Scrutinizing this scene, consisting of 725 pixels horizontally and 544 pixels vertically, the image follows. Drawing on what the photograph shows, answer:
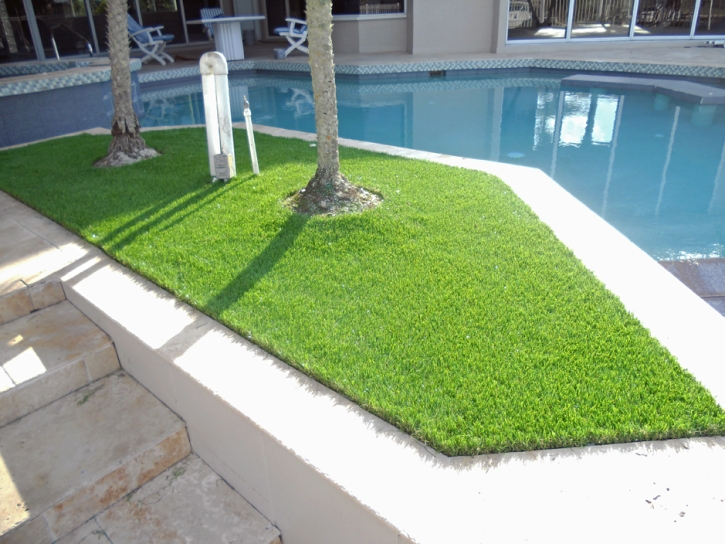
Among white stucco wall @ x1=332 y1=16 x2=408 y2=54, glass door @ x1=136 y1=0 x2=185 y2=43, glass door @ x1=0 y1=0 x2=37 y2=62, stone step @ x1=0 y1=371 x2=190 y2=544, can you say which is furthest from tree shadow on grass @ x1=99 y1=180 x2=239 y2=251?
glass door @ x1=136 y1=0 x2=185 y2=43

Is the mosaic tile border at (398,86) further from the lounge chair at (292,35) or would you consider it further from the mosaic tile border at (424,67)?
the lounge chair at (292,35)

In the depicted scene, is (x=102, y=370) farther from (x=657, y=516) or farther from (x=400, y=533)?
(x=657, y=516)

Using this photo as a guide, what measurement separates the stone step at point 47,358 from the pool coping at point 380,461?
0.39ft

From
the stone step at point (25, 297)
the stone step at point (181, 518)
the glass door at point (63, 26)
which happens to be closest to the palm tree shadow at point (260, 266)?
the stone step at point (181, 518)

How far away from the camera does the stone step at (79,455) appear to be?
2.14 metres

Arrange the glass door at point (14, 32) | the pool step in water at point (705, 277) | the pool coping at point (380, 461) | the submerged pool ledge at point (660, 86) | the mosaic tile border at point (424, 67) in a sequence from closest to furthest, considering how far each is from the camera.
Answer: the pool coping at point (380, 461)
the pool step in water at point (705, 277)
the submerged pool ledge at point (660, 86)
the mosaic tile border at point (424, 67)
the glass door at point (14, 32)

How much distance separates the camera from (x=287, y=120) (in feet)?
31.3

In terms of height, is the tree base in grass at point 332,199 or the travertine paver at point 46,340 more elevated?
the tree base in grass at point 332,199

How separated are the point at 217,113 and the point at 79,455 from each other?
3157 millimetres

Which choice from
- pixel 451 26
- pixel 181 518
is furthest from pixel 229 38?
pixel 181 518

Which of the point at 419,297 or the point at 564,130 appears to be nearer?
the point at 419,297

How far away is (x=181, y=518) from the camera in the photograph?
7.43ft

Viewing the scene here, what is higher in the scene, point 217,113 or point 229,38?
point 229,38

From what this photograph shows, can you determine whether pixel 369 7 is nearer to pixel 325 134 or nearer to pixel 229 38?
pixel 229 38
